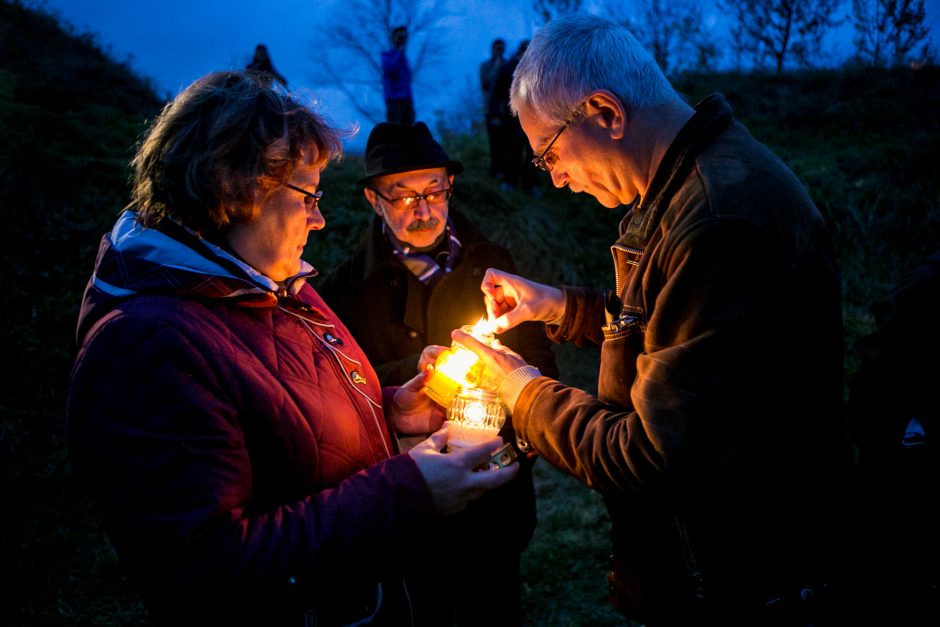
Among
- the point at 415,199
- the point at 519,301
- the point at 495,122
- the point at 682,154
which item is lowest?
the point at 519,301

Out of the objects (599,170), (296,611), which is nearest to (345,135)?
(599,170)

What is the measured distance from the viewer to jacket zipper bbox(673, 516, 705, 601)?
1968 millimetres

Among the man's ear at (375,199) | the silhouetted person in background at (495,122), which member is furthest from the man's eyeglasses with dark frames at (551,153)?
the silhouetted person in background at (495,122)

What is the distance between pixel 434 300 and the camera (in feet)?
11.8

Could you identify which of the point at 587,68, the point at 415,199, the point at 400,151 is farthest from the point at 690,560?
the point at 400,151

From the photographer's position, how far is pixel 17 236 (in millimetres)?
6750

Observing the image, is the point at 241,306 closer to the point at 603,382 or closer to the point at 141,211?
the point at 141,211

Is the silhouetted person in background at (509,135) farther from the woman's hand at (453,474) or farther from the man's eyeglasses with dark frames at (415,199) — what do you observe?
the woman's hand at (453,474)

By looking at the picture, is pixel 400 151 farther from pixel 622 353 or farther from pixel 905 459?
pixel 905 459

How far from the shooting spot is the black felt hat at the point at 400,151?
12.1 feet

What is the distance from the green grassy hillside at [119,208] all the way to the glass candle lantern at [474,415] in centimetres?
164

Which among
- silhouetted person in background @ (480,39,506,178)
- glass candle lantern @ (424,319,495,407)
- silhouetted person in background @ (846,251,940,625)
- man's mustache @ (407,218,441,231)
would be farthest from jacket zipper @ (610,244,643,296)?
silhouetted person in background @ (480,39,506,178)

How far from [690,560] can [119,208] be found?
795 cm

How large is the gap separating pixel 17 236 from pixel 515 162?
6891 mm
